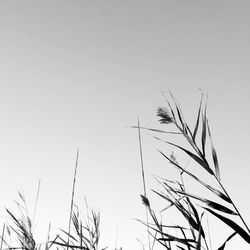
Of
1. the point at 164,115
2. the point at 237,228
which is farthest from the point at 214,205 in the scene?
the point at 164,115

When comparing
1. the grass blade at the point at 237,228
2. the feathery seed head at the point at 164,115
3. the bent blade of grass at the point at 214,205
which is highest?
the feathery seed head at the point at 164,115

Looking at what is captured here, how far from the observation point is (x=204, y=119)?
1.51 m

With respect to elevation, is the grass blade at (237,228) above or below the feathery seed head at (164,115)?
below

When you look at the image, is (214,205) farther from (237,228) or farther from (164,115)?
(164,115)

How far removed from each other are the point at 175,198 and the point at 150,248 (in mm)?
1299

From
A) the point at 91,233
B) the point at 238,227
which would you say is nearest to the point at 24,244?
the point at 91,233

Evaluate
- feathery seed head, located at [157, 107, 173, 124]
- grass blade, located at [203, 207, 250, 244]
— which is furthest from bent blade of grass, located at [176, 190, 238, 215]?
feathery seed head, located at [157, 107, 173, 124]

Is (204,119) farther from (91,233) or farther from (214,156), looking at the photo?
(91,233)

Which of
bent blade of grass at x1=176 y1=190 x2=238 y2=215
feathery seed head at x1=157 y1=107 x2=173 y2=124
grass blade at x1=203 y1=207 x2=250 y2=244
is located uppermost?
feathery seed head at x1=157 y1=107 x2=173 y2=124

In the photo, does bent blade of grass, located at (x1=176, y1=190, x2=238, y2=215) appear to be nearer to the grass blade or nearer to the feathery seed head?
the grass blade

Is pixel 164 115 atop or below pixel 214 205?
atop

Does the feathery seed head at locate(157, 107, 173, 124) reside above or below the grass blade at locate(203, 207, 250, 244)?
above

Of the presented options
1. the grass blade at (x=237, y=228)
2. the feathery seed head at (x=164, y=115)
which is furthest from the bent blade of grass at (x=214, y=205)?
the feathery seed head at (x=164, y=115)

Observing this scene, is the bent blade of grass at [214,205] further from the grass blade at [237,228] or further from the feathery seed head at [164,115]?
the feathery seed head at [164,115]
